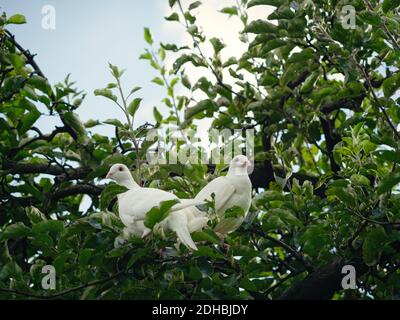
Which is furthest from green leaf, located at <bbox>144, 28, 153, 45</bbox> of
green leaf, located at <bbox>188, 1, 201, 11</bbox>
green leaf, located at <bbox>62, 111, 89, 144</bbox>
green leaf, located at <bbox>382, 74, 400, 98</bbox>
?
green leaf, located at <bbox>382, 74, 400, 98</bbox>

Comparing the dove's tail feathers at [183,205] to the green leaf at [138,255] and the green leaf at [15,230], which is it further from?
the green leaf at [15,230]

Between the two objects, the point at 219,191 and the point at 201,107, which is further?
the point at 201,107

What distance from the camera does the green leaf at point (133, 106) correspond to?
545 centimetres

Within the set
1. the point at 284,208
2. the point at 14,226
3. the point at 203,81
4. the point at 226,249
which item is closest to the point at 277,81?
the point at 203,81

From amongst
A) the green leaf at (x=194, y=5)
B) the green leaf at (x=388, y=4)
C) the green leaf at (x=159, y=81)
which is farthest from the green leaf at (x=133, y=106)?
the green leaf at (x=159, y=81)

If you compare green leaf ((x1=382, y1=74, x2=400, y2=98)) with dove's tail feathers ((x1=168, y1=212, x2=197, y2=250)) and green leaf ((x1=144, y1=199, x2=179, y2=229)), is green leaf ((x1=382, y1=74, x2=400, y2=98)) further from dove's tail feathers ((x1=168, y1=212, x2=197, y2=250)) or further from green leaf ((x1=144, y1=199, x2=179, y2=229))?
green leaf ((x1=144, y1=199, x2=179, y2=229))

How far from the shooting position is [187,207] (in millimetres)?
4855

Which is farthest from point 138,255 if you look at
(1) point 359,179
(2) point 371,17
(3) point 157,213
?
(2) point 371,17

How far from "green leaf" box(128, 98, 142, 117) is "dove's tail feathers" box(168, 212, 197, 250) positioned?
0.97m

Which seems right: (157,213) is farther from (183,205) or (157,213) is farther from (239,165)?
(239,165)

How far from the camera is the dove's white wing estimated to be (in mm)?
5148

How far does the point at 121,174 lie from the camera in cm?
560

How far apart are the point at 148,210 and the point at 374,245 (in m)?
1.39

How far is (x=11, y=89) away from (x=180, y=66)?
134cm
